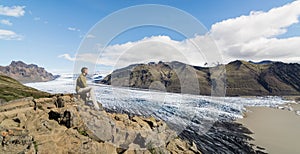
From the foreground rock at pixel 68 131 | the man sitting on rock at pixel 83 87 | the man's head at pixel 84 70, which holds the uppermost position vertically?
the man's head at pixel 84 70

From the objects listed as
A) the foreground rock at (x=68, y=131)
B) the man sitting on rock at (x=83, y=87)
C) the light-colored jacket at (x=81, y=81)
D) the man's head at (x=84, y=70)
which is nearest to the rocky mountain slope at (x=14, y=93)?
the foreground rock at (x=68, y=131)

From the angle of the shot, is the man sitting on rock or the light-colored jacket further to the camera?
the light-colored jacket

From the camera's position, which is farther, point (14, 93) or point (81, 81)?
point (14, 93)

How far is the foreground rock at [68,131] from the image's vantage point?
9.65 metres

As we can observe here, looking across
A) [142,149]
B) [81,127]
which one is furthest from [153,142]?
[81,127]

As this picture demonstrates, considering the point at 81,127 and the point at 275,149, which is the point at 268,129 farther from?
the point at 81,127

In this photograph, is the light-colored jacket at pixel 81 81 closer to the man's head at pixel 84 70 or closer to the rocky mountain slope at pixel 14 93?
the man's head at pixel 84 70

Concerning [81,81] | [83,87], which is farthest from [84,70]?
[83,87]

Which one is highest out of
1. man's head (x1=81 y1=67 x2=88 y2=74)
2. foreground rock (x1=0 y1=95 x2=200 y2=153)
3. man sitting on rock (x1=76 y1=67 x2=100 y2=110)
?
man's head (x1=81 y1=67 x2=88 y2=74)

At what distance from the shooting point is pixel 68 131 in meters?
11.1

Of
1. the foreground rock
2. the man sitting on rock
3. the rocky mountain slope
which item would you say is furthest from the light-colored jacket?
the rocky mountain slope

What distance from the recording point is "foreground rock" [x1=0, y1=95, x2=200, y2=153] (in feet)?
31.7

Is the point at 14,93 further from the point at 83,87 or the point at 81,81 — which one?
the point at 81,81

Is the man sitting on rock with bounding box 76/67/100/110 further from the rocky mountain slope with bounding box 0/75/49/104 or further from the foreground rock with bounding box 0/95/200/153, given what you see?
the rocky mountain slope with bounding box 0/75/49/104
